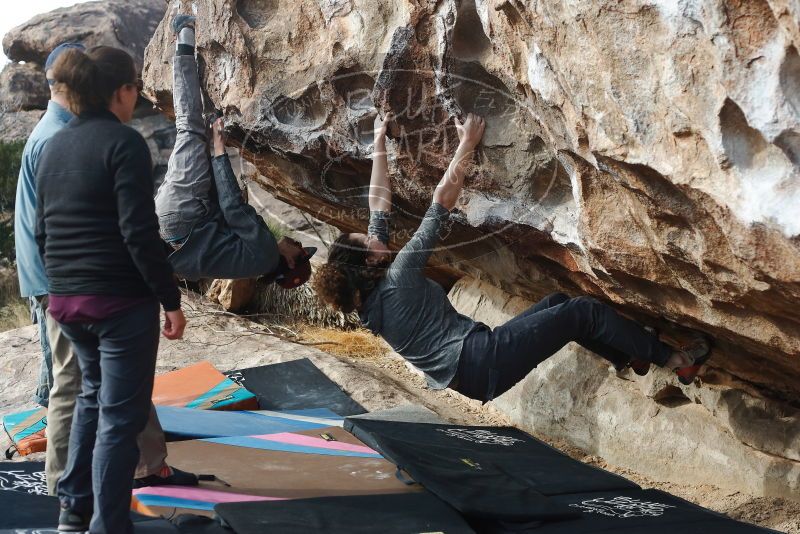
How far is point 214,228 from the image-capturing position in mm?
3283

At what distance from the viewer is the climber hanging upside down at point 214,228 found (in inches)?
128

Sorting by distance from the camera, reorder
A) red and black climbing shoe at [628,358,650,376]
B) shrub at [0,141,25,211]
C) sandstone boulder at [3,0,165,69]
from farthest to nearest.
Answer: sandstone boulder at [3,0,165,69]
shrub at [0,141,25,211]
red and black climbing shoe at [628,358,650,376]

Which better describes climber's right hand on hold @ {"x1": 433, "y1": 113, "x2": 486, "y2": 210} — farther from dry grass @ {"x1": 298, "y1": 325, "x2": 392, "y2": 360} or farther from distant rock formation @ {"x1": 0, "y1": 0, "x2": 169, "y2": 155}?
distant rock formation @ {"x1": 0, "y1": 0, "x2": 169, "y2": 155}

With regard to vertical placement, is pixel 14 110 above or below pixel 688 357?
above

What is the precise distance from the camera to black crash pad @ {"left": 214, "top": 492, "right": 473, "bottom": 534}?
2.93 metres

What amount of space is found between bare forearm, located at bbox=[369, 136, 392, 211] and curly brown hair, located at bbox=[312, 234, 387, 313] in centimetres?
47

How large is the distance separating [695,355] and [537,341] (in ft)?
2.17

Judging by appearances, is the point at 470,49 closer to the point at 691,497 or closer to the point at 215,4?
the point at 215,4

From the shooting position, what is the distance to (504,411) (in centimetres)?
517

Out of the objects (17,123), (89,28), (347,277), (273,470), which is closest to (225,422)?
(273,470)

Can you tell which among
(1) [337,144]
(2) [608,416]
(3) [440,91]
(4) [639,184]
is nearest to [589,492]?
(2) [608,416]

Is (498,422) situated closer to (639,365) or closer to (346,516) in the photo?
(639,365)

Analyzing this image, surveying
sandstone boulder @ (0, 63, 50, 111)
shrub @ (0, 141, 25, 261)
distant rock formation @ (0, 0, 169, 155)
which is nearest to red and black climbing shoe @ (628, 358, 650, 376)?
shrub @ (0, 141, 25, 261)

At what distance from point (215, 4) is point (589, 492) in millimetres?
3053
